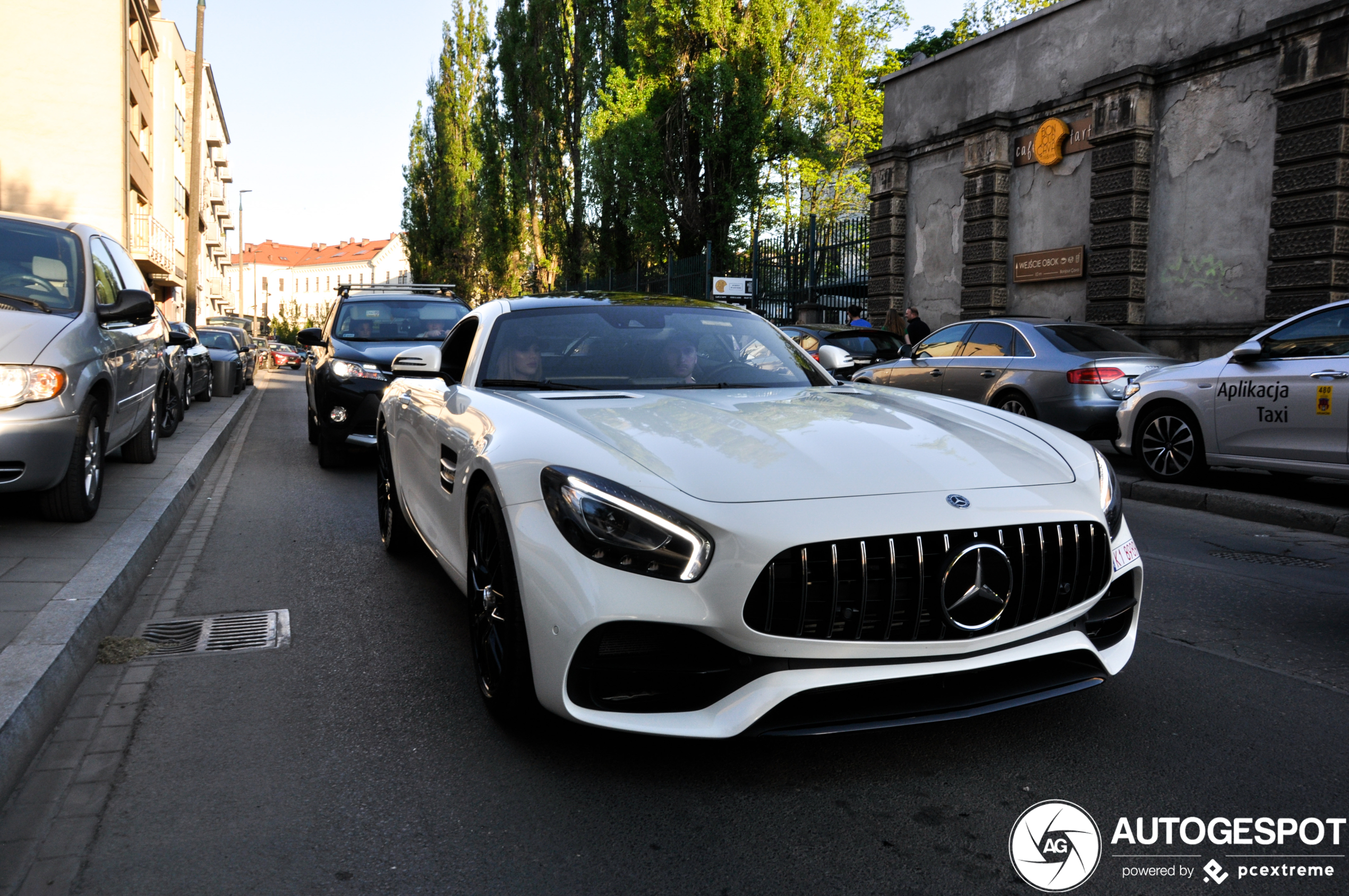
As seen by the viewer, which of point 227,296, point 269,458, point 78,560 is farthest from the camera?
point 227,296

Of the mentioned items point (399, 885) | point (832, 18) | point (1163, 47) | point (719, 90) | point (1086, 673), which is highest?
point (832, 18)

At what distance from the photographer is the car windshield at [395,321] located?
1032 centimetres

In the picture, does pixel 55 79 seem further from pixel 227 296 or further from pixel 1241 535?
pixel 227 296

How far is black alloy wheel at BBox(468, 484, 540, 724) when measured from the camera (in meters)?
3.04

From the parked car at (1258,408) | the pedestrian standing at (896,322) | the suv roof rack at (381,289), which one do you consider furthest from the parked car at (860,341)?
the parked car at (1258,408)

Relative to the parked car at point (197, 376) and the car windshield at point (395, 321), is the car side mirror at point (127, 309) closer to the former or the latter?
the car windshield at point (395, 321)

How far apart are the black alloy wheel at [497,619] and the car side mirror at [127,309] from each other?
13.1 ft

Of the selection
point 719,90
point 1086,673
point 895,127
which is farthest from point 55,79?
point 1086,673

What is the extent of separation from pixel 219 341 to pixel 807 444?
72.2ft

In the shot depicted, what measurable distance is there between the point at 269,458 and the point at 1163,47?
13346 mm

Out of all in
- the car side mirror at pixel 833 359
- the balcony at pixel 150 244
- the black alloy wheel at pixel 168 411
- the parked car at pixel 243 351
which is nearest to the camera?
the car side mirror at pixel 833 359

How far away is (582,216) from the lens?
116ft

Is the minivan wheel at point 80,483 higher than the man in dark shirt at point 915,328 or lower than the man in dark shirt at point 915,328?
lower

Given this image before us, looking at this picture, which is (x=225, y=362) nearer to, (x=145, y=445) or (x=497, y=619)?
(x=145, y=445)
